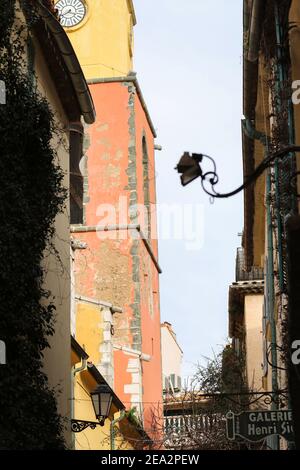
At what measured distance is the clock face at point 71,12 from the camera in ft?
112

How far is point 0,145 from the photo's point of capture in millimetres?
10602

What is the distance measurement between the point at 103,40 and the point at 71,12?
1.36 meters

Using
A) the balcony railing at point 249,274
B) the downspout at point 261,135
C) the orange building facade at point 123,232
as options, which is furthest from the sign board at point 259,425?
the orange building facade at point 123,232

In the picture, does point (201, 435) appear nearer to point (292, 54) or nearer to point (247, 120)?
point (247, 120)

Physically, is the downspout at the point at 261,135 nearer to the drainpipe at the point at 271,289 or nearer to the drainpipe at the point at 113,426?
the drainpipe at the point at 271,289

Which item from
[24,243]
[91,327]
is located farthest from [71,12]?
[24,243]

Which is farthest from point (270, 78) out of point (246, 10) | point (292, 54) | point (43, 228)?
point (43, 228)

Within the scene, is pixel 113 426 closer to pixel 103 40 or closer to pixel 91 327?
pixel 91 327

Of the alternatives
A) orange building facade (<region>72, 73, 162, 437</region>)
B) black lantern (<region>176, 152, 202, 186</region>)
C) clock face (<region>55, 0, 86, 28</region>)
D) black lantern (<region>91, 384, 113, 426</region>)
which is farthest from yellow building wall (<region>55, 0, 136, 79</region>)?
black lantern (<region>176, 152, 202, 186</region>)

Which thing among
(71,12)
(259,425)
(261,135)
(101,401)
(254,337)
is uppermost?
(71,12)

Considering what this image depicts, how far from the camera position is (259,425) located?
1026cm

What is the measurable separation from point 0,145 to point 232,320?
754 inches

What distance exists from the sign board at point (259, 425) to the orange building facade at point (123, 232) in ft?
60.5

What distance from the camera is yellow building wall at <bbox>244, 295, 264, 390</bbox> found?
23.8 m
